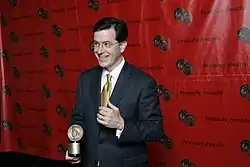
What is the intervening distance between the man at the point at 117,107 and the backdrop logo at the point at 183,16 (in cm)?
99

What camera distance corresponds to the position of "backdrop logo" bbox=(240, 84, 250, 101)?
2.64 meters

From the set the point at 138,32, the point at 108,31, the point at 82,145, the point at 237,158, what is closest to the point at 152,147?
the point at 237,158

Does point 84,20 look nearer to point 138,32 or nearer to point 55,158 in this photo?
point 138,32

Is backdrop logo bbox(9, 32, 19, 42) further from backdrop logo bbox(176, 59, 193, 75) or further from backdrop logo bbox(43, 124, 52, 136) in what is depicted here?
backdrop logo bbox(176, 59, 193, 75)

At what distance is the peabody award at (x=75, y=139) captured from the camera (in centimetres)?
189

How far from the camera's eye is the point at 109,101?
1.91 meters

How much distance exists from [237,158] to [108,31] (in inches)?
54.5

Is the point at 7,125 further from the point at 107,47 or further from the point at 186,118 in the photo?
the point at 107,47

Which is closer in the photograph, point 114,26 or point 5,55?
point 114,26

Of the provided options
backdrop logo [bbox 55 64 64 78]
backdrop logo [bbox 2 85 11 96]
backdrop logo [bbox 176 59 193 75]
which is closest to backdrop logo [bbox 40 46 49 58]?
backdrop logo [bbox 55 64 64 78]

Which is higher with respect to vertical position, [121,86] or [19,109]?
[121,86]

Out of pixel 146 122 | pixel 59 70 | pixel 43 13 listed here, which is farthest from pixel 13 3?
pixel 146 122

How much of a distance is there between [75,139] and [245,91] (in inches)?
51.3

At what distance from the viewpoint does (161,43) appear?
304 centimetres
